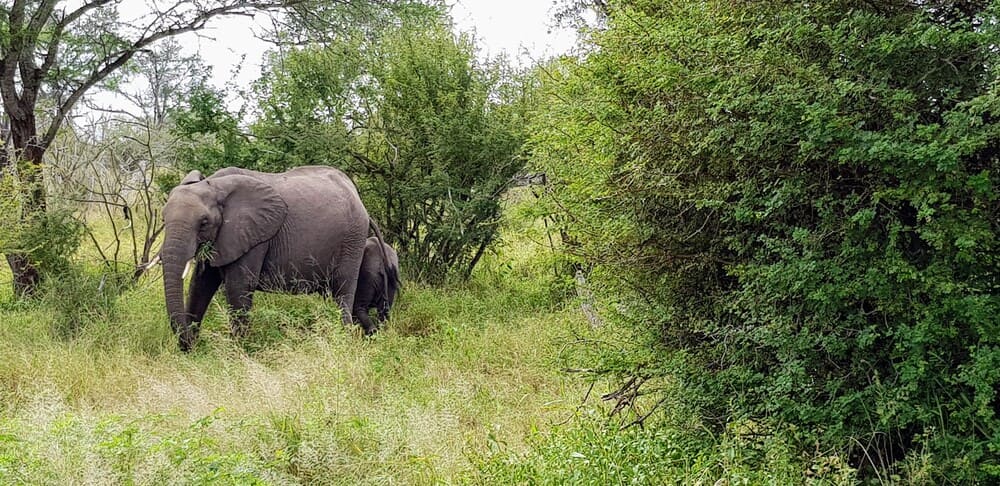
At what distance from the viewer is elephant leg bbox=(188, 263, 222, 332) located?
9180 mm

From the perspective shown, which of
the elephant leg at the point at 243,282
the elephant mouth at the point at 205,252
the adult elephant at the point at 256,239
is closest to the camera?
the adult elephant at the point at 256,239

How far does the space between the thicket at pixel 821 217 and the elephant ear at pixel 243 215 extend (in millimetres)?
5477

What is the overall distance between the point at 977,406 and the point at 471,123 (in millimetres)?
9093

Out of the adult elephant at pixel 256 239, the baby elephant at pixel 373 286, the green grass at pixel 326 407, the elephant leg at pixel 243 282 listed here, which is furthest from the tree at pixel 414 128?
the elephant leg at pixel 243 282

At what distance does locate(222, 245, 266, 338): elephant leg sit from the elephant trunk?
53 cm

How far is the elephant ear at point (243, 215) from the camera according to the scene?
886 centimetres

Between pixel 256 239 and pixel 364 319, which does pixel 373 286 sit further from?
pixel 256 239

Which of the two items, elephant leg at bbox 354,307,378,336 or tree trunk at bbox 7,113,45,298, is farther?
tree trunk at bbox 7,113,45,298

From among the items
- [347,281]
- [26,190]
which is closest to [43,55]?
[26,190]

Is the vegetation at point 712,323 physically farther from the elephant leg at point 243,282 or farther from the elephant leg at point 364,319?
the elephant leg at point 364,319

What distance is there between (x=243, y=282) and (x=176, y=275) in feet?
3.11

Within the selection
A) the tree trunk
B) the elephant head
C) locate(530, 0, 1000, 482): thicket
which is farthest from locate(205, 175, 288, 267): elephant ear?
locate(530, 0, 1000, 482): thicket

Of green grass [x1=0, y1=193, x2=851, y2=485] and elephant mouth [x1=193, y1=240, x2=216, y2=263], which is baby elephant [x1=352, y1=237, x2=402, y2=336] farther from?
elephant mouth [x1=193, y1=240, x2=216, y2=263]

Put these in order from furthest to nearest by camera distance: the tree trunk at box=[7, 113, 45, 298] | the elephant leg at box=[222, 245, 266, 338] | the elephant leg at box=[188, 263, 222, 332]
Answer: the tree trunk at box=[7, 113, 45, 298] < the elephant leg at box=[188, 263, 222, 332] < the elephant leg at box=[222, 245, 266, 338]
